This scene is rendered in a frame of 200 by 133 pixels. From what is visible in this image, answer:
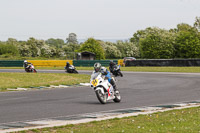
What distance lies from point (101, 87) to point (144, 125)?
14.9ft

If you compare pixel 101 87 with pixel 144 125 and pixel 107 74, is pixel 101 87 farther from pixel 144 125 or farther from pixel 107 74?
pixel 144 125

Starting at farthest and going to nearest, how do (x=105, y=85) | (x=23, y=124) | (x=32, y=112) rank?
(x=105, y=85) < (x=32, y=112) < (x=23, y=124)

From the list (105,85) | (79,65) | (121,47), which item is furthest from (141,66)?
(121,47)

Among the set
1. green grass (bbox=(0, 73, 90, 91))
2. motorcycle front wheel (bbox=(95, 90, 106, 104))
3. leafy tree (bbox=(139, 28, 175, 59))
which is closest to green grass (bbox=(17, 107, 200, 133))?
motorcycle front wheel (bbox=(95, 90, 106, 104))

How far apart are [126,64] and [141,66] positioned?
109 inches

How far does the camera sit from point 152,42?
350ft

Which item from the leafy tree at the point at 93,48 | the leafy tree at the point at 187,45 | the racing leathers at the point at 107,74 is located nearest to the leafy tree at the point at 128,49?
the leafy tree at the point at 93,48

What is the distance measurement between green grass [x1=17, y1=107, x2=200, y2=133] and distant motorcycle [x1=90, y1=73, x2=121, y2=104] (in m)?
3.02

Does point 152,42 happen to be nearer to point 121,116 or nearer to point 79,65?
point 79,65

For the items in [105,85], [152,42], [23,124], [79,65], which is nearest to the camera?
[23,124]

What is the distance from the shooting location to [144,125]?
25.9 feet

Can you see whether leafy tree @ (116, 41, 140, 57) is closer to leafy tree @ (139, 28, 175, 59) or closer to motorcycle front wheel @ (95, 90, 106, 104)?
leafy tree @ (139, 28, 175, 59)

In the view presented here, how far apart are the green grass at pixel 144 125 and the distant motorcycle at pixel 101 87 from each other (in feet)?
9.91

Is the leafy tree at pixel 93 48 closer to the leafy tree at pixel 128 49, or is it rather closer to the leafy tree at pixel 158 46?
the leafy tree at pixel 158 46
